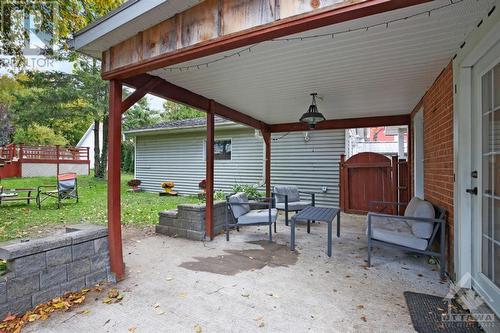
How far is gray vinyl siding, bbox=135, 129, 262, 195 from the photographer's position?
30.5 ft

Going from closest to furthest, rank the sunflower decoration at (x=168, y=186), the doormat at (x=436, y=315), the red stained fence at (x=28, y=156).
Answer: the doormat at (x=436, y=315)
the sunflower decoration at (x=168, y=186)
the red stained fence at (x=28, y=156)

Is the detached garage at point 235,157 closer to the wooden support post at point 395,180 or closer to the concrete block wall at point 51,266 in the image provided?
the wooden support post at point 395,180

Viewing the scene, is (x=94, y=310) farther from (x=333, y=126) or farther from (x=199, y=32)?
(x=333, y=126)

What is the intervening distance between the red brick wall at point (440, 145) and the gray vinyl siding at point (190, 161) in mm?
5541

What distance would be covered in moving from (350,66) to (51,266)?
381 cm

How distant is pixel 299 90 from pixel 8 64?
22.4 ft

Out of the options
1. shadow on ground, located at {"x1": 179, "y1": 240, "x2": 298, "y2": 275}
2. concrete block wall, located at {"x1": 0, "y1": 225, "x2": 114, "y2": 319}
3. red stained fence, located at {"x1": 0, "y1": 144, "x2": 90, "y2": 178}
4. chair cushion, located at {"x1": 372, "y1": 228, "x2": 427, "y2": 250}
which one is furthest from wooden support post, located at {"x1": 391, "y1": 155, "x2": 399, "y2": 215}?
red stained fence, located at {"x1": 0, "y1": 144, "x2": 90, "y2": 178}

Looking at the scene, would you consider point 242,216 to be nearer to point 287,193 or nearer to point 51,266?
point 287,193

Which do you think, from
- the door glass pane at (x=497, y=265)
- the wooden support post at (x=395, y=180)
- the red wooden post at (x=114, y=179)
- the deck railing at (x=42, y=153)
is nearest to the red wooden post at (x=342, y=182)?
the wooden support post at (x=395, y=180)

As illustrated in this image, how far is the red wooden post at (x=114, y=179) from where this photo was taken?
297cm

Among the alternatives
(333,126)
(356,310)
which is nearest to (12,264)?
(356,310)

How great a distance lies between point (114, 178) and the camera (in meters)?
3.02

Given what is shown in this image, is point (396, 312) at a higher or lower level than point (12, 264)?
lower

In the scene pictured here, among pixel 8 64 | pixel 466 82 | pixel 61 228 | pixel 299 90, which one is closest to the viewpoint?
pixel 466 82
